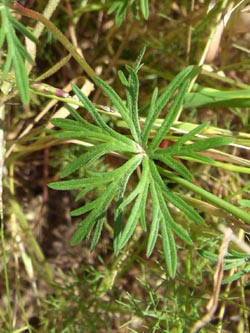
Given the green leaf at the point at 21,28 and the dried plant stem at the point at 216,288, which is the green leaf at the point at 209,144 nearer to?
the dried plant stem at the point at 216,288

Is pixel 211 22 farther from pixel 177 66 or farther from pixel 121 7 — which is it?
pixel 121 7

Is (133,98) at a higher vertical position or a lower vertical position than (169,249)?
higher

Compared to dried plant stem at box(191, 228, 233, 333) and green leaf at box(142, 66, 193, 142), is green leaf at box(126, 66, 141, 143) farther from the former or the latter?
dried plant stem at box(191, 228, 233, 333)

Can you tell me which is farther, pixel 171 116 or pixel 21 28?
pixel 171 116

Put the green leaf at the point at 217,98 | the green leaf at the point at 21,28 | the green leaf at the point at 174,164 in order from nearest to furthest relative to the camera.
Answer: the green leaf at the point at 21,28 → the green leaf at the point at 174,164 → the green leaf at the point at 217,98

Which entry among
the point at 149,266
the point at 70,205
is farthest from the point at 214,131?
the point at 70,205

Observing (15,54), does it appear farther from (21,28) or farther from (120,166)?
(120,166)

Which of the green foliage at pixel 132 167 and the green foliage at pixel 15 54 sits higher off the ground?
the green foliage at pixel 15 54

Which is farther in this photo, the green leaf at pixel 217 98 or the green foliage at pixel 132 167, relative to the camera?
the green leaf at pixel 217 98

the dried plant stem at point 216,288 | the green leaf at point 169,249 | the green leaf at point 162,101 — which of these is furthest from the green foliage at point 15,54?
the dried plant stem at point 216,288

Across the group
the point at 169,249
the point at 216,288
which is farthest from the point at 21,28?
the point at 216,288

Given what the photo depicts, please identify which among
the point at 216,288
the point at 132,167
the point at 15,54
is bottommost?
the point at 216,288
